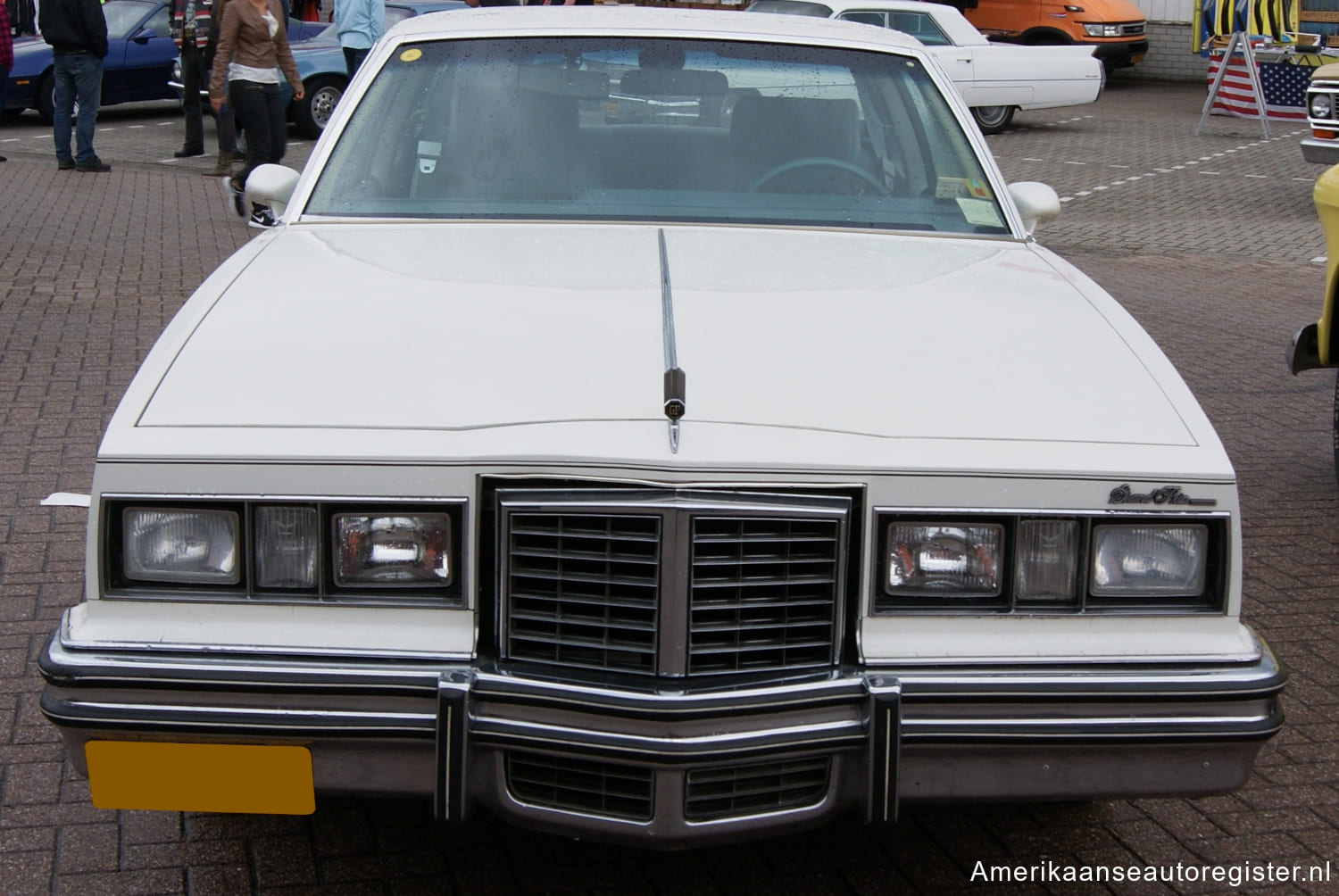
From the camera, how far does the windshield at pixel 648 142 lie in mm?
3914

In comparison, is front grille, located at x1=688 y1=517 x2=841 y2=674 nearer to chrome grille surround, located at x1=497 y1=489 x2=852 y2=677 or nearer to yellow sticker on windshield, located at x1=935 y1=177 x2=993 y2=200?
chrome grille surround, located at x1=497 y1=489 x2=852 y2=677

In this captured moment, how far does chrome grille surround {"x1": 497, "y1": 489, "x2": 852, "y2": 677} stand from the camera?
2457 mm

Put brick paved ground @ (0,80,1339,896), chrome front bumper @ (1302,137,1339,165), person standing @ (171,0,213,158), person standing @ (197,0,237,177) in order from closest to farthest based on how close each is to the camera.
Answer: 1. brick paved ground @ (0,80,1339,896)
2. chrome front bumper @ (1302,137,1339,165)
3. person standing @ (197,0,237,177)
4. person standing @ (171,0,213,158)

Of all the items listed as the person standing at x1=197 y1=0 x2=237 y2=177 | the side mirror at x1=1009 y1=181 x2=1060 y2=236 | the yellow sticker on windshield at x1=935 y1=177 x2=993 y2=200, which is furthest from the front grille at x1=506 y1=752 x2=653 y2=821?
the person standing at x1=197 y1=0 x2=237 y2=177

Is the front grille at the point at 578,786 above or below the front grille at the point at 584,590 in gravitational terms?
below

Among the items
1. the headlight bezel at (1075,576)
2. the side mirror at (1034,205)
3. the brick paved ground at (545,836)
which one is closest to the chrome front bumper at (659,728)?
the headlight bezel at (1075,576)

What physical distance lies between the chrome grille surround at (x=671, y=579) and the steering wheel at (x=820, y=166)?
1684 mm

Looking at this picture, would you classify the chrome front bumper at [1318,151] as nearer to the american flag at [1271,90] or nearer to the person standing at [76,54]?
the american flag at [1271,90]

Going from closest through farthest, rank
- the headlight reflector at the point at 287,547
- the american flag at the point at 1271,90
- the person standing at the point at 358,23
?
the headlight reflector at the point at 287,547, the person standing at the point at 358,23, the american flag at the point at 1271,90

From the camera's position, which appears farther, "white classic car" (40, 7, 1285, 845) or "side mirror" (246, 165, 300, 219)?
"side mirror" (246, 165, 300, 219)

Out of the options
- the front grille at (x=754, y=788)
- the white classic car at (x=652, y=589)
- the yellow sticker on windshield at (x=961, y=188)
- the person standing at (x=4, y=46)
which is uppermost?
the person standing at (x=4, y=46)

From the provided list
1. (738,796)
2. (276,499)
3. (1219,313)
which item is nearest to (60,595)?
(276,499)

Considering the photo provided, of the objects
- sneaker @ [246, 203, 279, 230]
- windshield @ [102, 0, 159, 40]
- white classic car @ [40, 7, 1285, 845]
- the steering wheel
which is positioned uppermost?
windshield @ [102, 0, 159, 40]

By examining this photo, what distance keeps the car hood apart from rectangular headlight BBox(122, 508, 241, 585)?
0.56 ft
